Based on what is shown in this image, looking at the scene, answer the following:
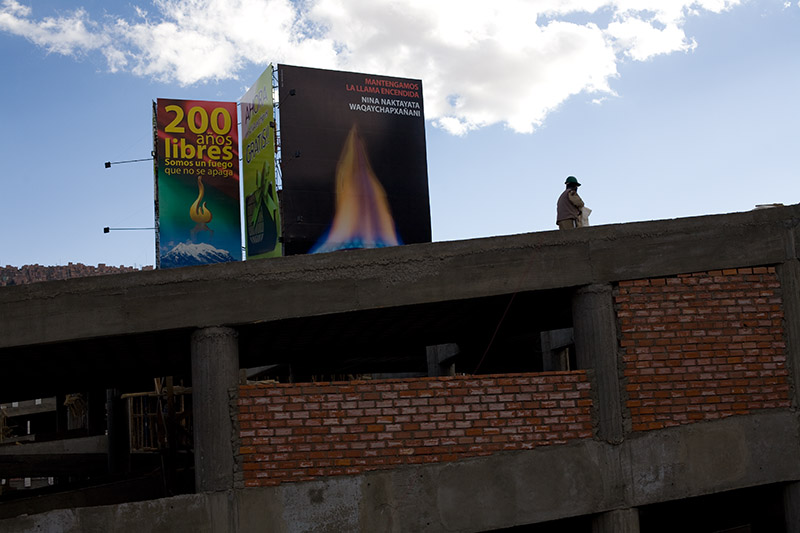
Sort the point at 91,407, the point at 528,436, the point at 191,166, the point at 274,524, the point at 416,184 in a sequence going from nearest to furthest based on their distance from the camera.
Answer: the point at 274,524 < the point at 528,436 < the point at 191,166 < the point at 416,184 < the point at 91,407

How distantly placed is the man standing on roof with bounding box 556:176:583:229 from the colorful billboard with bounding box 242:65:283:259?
10.1 meters

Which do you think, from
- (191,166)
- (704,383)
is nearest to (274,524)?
(704,383)

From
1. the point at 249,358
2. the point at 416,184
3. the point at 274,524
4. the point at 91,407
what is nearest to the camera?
the point at 274,524

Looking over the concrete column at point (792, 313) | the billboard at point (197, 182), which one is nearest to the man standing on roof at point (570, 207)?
the concrete column at point (792, 313)

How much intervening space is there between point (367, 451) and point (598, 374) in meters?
2.90

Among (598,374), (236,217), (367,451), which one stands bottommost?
(367,451)

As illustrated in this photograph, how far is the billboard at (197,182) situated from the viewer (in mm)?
20844

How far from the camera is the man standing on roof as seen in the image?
12.1 meters

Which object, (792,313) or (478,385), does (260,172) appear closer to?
(478,385)

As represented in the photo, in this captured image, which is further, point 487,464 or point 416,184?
point 416,184

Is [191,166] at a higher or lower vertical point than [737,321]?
higher

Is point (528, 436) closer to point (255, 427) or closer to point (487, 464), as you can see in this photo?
point (487, 464)

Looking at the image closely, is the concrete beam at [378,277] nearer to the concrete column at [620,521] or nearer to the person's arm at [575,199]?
the person's arm at [575,199]

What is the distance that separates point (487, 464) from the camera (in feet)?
31.2
